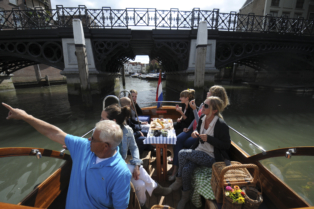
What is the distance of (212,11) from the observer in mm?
8977

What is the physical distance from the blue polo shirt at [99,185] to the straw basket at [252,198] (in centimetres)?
116

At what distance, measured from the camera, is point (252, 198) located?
1.55 meters

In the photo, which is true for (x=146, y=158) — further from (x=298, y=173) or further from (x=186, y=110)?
(x=298, y=173)

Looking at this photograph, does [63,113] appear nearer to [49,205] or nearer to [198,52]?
[49,205]

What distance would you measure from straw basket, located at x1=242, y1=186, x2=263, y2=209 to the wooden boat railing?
6.99 feet

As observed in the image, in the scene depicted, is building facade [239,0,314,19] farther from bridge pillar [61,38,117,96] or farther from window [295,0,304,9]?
bridge pillar [61,38,117,96]

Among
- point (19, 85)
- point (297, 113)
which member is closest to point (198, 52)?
point (297, 113)

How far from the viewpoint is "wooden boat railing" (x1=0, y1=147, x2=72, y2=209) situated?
1505 millimetres

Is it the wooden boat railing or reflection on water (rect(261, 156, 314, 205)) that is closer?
the wooden boat railing

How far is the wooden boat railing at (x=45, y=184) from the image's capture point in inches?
59.3

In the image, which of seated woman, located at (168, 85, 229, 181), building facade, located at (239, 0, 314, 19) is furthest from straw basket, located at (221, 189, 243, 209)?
building facade, located at (239, 0, 314, 19)

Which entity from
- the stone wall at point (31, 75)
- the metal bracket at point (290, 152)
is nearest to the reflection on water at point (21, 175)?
the metal bracket at point (290, 152)

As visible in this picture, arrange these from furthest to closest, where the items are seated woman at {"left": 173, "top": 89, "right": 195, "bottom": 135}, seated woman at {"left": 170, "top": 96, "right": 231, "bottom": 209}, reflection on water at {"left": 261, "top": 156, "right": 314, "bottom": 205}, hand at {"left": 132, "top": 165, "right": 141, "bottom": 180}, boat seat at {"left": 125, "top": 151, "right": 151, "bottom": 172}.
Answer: reflection on water at {"left": 261, "top": 156, "right": 314, "bottom": 205}, seated woman at {"left": 173, "top": 89, "right": 195, "bottom": 135}, boat seat at {"left": 125, "top": 151, "right": 151, "bottom": 172}, seated woman at {"left": 170, "top": 96, "right": 231, "bottom": 209}, hand at {"left": 132, "top": 165, "right": 141, "bottom": 180}

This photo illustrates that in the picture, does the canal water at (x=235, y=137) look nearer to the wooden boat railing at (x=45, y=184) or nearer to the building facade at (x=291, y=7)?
the wooden boat railing at (x=45, y=184)
